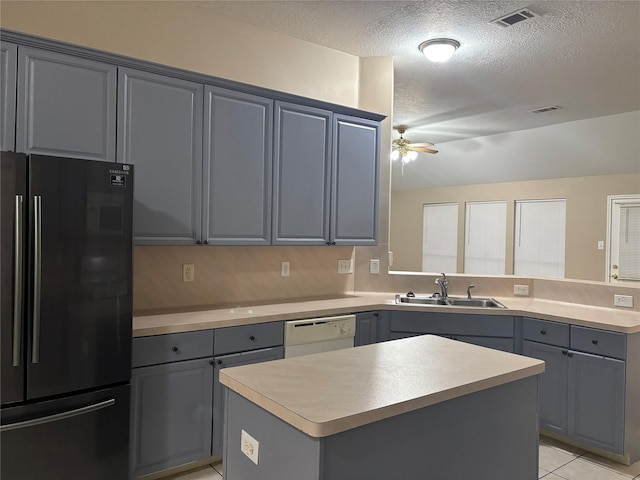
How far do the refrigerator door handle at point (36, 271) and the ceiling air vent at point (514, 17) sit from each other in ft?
10.0

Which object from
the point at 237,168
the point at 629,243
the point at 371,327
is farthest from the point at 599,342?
the point at 629,243

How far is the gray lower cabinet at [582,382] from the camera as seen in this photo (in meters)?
2.88

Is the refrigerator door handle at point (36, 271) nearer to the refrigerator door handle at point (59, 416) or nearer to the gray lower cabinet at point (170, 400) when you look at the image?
the refrigerator door handle at point (59, 416)

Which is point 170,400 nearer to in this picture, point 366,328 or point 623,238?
point 366,328

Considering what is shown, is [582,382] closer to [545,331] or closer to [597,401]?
[597,401]

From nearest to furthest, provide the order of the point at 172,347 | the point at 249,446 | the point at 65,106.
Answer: the point at 249,446 → the point at 65,106 → the point at 172,347

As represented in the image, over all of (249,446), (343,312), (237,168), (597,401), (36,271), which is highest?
(237,168)

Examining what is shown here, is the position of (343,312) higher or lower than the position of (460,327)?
higher

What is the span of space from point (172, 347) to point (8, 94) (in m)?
1.53

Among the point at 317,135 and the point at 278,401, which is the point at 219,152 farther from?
the point at 278,401

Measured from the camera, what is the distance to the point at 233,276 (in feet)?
11.1

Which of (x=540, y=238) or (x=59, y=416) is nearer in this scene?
(x=59, y=416)

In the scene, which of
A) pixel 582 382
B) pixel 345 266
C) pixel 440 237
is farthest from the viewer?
pixel 440 237

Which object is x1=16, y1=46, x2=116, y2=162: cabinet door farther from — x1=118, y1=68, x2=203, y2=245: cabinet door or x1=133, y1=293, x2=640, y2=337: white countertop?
x1=133, y1=293, x2=640, y2=337: white countertop
